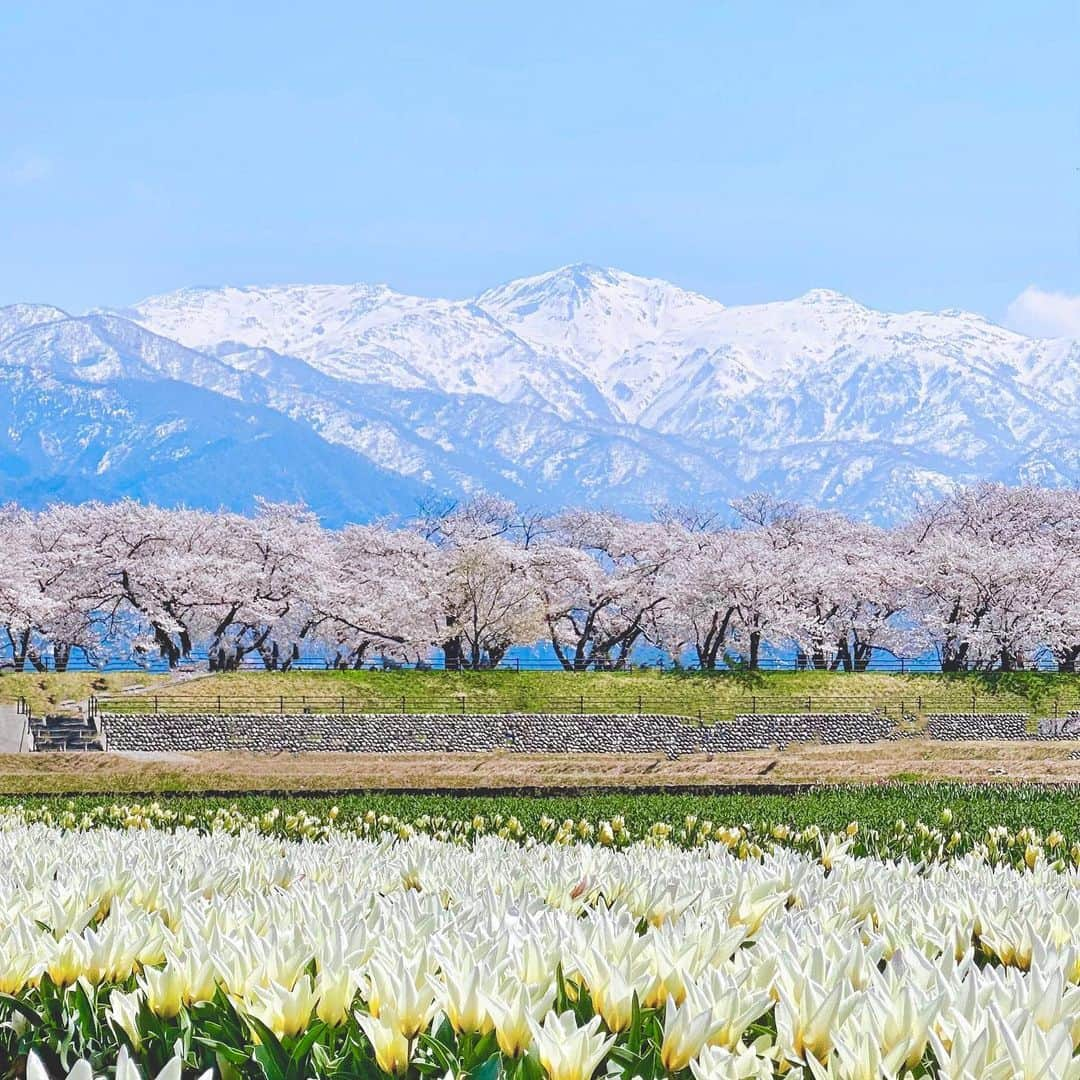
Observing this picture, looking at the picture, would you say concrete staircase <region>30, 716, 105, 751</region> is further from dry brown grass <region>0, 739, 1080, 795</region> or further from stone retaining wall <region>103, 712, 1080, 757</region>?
dry brown grass <region>0, 739, 1080, 795</region>

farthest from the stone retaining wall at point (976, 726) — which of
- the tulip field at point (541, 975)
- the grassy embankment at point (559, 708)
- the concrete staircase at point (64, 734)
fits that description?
the tulip field at point (541, 975)

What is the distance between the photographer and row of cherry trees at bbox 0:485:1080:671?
156 feet

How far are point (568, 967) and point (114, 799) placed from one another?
1334 cm

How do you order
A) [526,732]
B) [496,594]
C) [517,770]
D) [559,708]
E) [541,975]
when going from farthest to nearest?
[496,594] → [559,708] → [526,732] → [517,770] → [541,975]

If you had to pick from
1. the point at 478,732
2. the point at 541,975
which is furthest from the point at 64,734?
the point at 541,975

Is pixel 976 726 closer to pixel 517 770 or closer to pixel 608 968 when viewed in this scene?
pixel 517 770

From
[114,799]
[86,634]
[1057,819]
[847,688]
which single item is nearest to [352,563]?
[86,634]

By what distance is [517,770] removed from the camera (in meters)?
27.1

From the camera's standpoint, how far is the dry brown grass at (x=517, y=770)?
22469 mm

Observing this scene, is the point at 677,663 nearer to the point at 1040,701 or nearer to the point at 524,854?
the point at 1040,701

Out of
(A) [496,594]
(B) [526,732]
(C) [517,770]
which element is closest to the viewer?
(C) [517,770]

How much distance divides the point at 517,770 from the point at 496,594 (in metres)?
21.4

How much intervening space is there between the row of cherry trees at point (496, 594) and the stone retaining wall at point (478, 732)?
9.97 meters

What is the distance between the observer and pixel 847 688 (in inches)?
1727
